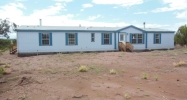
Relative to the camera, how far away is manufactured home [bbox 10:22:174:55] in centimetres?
1642

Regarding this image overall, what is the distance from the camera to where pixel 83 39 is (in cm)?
1827

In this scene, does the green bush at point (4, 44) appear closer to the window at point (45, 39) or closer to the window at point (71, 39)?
the window at point (45, 39)

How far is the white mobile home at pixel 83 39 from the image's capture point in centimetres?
1642

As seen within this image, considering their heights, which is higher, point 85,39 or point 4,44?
point 85,39

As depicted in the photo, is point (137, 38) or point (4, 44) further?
point (137, 38)

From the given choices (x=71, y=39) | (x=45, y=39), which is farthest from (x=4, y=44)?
(x=71, y=39)

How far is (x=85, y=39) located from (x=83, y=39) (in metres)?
0.22

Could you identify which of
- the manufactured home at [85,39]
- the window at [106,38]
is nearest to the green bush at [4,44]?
the manufactured home at [85,39]

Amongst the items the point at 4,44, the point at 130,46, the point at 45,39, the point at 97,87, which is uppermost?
the point at 45,39

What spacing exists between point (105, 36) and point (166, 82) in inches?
508

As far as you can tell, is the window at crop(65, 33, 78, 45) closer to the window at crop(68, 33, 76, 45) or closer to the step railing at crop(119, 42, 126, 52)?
the window at crop(68, 33, 76, 45)

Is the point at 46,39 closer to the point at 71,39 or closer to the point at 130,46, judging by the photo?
the point at 71,39

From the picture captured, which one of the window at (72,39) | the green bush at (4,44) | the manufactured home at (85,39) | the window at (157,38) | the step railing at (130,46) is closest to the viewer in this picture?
the green bush at (4,44)

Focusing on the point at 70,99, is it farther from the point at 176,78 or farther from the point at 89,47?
the point at 89,47
